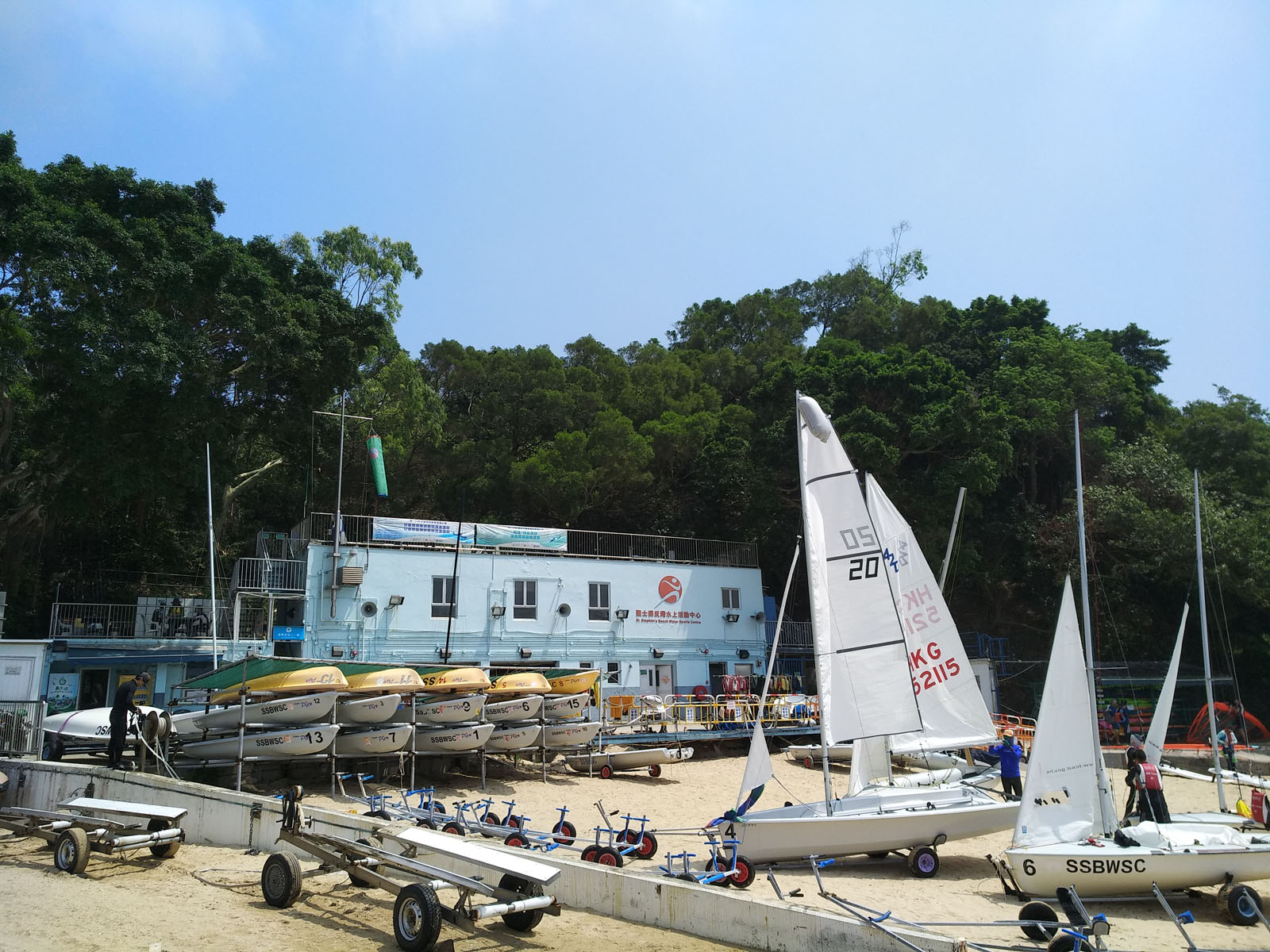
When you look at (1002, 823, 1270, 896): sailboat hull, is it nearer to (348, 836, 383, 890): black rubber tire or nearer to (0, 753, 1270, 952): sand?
(0, 753, 1270, 952): sand

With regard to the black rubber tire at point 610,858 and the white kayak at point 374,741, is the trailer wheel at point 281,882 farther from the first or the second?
the white kayak at point 374,741

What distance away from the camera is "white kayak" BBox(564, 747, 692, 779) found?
23.4 metres

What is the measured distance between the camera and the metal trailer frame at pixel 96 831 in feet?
38.0

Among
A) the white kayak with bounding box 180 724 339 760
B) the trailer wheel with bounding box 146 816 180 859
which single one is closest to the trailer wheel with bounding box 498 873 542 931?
the trailer wheel with bounding box 146 816 180 859

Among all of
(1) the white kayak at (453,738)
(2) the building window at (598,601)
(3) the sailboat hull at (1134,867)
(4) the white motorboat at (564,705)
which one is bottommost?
(3) the sailboat hull at (1134,867)

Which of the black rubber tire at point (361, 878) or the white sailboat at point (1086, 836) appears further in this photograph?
the white sailboat at point (1086, 836)

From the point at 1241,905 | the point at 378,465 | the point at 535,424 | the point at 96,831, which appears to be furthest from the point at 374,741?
the point at 535,424

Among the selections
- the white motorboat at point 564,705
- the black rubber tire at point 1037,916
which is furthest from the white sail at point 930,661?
the white motorboat at point 564,705

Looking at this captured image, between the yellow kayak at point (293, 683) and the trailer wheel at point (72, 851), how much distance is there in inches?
234

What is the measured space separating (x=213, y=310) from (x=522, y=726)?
51.4 ft

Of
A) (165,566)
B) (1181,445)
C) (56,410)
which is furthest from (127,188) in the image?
(1181,445)

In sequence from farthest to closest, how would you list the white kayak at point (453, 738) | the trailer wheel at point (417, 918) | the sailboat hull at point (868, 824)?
the white kayak at point (453, 738), the sailboat hull at point (868, 824), the trailer wheel at point (417, 918)

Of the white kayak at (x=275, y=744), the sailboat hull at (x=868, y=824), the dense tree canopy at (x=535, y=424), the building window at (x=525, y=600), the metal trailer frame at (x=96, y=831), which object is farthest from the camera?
the building window at (x=525, y=600)

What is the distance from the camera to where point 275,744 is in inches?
695
